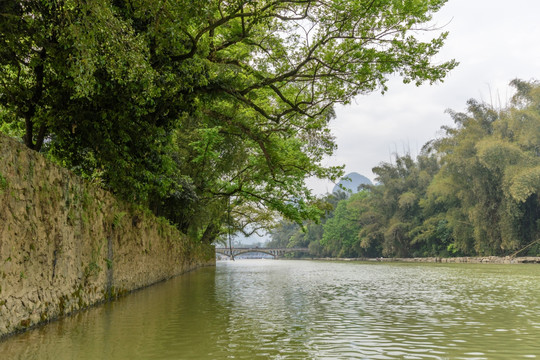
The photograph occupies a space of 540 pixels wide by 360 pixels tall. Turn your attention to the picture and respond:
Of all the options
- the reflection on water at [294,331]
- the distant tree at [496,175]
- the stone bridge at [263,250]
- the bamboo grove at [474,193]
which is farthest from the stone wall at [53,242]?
the stone bridge at [263,250]

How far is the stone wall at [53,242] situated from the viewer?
19.0 ft

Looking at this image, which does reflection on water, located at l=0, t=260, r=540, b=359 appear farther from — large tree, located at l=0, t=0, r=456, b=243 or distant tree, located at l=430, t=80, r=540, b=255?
distant tree, located at l=430, t=80, r=540, b=255

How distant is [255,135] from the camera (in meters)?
15.1

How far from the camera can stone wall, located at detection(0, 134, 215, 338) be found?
19.0 ft

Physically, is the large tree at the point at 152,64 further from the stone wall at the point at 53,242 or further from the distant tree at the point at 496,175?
the distant tree at the point at 496,175

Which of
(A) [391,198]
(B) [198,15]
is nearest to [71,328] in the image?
(B) [198,15]

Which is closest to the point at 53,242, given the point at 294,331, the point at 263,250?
the point at 294,331

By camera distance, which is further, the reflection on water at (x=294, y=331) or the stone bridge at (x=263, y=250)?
the stone bridge at (x=263, y=250)

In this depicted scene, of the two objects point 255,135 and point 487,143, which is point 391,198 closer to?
point 487,143

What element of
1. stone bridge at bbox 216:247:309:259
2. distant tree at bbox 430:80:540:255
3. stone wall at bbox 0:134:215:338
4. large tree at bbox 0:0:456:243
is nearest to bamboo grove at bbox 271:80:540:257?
distant tree at bbox 430:80:540:255

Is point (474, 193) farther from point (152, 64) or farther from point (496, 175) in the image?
point (152, 64)

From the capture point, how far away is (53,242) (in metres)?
7.08

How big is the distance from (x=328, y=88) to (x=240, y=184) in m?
7.90

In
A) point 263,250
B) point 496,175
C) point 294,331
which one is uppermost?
point 496,175
